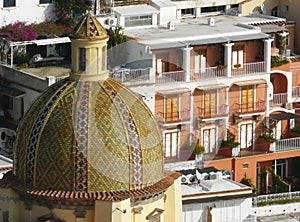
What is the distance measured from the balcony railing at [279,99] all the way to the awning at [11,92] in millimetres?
10707

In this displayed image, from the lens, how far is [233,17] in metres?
76.0

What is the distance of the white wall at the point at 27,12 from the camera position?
230ft

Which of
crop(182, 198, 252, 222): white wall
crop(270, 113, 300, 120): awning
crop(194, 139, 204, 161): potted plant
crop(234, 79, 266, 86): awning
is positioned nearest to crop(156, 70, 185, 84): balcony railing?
crop(194, 139, 204, 161): potted plant

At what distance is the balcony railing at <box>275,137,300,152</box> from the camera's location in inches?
2805

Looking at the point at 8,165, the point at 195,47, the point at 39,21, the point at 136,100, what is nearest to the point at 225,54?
the point at 195,47

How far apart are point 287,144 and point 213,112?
10.1 feet

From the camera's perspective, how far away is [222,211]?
191 ft

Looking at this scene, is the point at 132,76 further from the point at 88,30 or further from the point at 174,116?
the point at 88,30

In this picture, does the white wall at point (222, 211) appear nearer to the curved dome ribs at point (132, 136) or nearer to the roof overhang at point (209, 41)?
the roof overhang at point (209, 41)

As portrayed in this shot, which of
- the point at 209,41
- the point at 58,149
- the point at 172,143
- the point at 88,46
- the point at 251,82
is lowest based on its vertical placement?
the point at 172,143

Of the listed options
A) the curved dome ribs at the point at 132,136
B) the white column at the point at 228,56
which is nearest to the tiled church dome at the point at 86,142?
the curved dome ribs at the point at 132,136

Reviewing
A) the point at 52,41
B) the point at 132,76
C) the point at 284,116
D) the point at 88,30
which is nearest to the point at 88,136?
the point at 88,30

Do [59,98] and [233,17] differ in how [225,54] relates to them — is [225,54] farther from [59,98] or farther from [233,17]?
[59,98]

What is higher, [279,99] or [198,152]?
[279,99]
